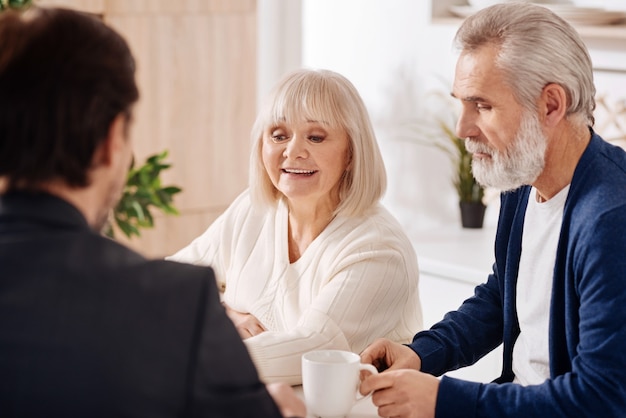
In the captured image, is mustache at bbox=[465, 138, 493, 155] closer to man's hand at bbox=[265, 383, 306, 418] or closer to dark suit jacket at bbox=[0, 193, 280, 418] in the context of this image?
man's hand at bbox=[265, 383, 306, 418]

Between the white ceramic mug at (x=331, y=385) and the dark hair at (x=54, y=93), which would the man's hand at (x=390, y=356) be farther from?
the dark hair at (x=54, y=93)

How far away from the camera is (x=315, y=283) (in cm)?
202

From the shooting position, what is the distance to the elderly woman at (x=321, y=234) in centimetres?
193

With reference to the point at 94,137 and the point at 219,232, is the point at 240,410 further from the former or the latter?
the point at 219,232

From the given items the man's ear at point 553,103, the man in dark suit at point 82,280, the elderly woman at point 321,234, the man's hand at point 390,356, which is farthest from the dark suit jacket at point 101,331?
the elderly woman at point 321,234

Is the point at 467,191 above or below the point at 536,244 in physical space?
below

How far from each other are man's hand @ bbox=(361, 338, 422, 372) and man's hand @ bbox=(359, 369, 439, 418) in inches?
6.3

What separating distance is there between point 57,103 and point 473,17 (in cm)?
85

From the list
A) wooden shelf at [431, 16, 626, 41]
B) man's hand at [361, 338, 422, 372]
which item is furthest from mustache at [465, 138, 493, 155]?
wooden shelf at [431, 16, 626, 41]

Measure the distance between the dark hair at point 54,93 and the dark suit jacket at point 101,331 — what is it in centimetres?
4

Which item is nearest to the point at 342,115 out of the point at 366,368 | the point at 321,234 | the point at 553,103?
the point at 321,234

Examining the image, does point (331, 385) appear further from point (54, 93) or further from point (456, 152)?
point (456, 152)

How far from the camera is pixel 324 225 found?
2.09 metres

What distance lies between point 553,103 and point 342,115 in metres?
0.54
